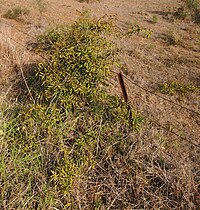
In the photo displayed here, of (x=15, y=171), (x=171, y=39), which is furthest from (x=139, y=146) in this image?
(x=171, y=39)

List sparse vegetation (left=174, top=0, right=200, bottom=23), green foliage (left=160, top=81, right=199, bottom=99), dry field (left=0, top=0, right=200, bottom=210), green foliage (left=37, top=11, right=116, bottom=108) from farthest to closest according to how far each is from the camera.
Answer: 1. sparse vegetation (left=174, top=0, right=200, bottom=23)
2. green foliage (left=160, top=81, right=199, bottom=99)
3. green foliage (left=37, top=11, right=116, bottom=108)
4. dry field (left=0, top=0, right=200, bottom=210)

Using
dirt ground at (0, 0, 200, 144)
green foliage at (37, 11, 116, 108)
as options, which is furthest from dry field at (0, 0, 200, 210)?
green foliage at (37, 11, 116, 108)

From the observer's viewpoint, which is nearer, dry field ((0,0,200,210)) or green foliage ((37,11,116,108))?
dry field ((0,0,200,210))

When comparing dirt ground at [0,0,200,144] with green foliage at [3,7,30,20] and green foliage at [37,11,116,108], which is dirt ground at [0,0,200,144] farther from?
green foliage at [37,11,116,108]

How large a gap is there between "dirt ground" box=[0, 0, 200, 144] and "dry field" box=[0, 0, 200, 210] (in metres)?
0.02

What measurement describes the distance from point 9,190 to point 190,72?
3771mm

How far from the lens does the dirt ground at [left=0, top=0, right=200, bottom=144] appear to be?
11.5 ft

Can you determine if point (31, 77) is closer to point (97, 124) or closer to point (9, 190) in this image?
point (97, 124)

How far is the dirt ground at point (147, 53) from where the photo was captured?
11.5 ft

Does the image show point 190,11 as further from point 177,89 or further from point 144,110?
point 144,110

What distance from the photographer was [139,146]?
234 cm

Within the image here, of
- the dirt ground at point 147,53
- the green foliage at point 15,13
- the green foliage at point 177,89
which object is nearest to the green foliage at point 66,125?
the dirt ground at point 147,53

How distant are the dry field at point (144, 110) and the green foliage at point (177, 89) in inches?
0.6

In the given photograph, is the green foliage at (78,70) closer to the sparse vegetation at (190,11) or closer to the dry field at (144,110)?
the dry field at (144,110)
